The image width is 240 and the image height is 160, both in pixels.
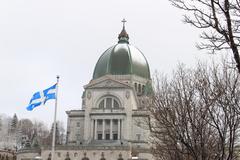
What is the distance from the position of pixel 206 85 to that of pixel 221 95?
4.26ft

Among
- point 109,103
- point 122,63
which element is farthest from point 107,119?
point 122,63

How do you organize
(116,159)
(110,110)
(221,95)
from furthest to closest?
(110,110)
(116,159)
(221,95)

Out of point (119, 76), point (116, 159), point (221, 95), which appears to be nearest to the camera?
point (221, 95)

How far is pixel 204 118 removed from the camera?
22.6 m

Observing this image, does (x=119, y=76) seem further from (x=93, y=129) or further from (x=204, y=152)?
(x=204, y=152)

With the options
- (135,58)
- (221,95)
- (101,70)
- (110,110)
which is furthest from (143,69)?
(221,95)

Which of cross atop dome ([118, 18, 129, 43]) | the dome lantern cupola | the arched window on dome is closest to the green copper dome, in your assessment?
the dome lantern cupola

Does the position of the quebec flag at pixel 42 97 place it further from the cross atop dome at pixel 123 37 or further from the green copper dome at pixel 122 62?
the cross atop dome at pixel 123 37

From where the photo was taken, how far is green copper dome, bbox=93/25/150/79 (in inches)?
3484

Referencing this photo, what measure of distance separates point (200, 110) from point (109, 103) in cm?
5701

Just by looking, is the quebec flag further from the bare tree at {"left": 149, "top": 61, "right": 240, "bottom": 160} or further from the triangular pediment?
the triangular pediment

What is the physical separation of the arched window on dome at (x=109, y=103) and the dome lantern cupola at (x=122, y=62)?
400 inches

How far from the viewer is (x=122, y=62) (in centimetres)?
8869

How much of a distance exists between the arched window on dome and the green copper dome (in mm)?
10271
